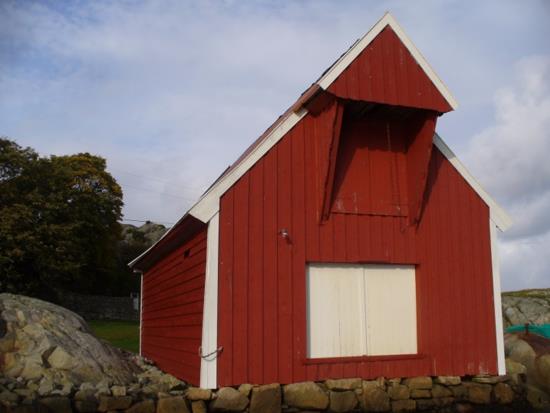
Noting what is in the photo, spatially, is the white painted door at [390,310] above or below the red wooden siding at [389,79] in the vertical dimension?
below

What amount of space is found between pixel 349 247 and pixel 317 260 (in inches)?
26.1

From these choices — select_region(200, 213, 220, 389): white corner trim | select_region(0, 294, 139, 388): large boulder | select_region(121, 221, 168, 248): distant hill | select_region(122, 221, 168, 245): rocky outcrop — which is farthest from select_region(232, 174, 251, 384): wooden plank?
select_region(122, 221, 168, 245): rocky outcrop

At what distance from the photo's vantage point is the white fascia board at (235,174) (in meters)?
9.73

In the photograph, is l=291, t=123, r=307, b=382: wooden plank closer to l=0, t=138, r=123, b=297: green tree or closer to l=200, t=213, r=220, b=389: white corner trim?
l=200, t=213, r=220, b=389: white corner trim

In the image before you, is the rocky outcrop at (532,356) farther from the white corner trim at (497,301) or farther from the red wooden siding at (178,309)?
the red wooden siding at (178,309)

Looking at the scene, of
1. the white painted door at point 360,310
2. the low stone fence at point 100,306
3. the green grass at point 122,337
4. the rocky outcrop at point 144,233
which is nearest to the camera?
the white painted door at point 360,310

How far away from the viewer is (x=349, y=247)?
10.7 meters

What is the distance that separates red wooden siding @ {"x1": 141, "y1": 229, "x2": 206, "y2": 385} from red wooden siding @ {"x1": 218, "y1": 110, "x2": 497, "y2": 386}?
0.73m

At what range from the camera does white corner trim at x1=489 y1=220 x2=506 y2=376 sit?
11.5m

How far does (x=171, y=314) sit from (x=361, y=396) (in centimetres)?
458

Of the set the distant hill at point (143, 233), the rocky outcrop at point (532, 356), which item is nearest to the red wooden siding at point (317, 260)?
the rocky outcrop at point (532, 356)

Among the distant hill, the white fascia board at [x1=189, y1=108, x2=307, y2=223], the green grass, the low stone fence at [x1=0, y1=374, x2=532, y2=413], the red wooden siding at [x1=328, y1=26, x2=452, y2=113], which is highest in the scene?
the distant hill

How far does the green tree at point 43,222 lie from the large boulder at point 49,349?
21420 millimetres

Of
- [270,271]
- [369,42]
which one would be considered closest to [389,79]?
[369,42]
